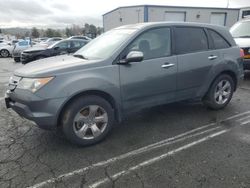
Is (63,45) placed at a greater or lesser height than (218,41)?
lesser

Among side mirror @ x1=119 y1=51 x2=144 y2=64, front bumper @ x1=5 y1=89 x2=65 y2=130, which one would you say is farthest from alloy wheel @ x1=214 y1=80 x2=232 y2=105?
front bumper @ x1=5 y1=89 x2=65 y2=130

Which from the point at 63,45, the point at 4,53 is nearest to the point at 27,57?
the point at 63,45

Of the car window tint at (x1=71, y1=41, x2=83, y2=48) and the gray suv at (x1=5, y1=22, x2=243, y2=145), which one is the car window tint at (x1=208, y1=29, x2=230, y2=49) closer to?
the gray suv at (x1=5, y1=22, x2=243, y2=145)

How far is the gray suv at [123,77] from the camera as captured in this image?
311 centimetres

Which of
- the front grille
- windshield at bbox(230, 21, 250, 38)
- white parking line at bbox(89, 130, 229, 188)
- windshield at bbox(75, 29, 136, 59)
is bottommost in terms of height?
white parking line at bbox(89, 130, 229, 188)

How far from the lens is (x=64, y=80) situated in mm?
3115

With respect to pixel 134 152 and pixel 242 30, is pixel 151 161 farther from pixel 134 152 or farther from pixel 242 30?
pixel 242 30

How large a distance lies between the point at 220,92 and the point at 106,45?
257cm

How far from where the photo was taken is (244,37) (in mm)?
7887

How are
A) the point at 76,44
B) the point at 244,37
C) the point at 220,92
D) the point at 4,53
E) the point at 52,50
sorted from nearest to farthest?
the point at 220,92, the point at 244,37, the point at 52,50, the point at 76,44, the point at 4,53

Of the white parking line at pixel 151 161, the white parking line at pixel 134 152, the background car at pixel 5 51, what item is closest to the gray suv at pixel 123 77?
the white parking line at pixel 134 152

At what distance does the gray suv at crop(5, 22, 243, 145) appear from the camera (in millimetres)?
3113

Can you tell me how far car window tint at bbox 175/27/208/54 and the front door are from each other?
0.63ft

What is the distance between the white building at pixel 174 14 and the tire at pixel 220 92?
2471 cm
